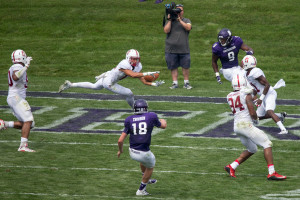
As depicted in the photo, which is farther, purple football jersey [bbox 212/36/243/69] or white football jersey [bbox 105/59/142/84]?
purple football jersey [bbox 212/36/243/69]

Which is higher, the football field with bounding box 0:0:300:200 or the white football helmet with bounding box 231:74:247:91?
the white football helmet with bounding box 231:74:247:91

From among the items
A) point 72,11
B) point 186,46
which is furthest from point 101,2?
point 186,46

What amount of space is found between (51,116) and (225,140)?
4548mm

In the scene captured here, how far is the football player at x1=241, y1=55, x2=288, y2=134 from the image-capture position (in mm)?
13852

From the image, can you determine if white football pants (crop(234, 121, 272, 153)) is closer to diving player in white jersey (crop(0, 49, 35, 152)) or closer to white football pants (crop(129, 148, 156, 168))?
white football pants (crop(129, 148, 156, 168))

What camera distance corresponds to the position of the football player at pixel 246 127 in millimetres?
11445

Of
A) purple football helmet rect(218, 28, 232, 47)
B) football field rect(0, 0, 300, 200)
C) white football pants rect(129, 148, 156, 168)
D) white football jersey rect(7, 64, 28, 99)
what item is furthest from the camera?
purple football helmet rect(218, 28, 232, 47)

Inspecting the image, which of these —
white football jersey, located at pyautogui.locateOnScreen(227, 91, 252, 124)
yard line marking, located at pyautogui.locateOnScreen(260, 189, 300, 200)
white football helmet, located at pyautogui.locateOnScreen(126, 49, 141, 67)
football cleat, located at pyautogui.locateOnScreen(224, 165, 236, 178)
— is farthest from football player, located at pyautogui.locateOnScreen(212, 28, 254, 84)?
yard line marking, located at pyautogui.locateOnScreen(260, 189, 300, 200)

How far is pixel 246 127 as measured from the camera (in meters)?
11.5

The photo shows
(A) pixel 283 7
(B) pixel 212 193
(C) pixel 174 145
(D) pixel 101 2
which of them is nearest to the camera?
(B) pixel 212 193

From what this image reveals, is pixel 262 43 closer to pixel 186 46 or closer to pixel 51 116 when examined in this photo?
pixel 186 46

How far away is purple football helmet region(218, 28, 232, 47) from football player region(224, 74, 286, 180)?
5620 millimetres

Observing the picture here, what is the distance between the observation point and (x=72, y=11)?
96.3ft

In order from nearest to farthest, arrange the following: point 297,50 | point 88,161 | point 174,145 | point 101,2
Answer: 1. point 88,161
2. point 174,145
3. point 297,50
4. point 101,2
